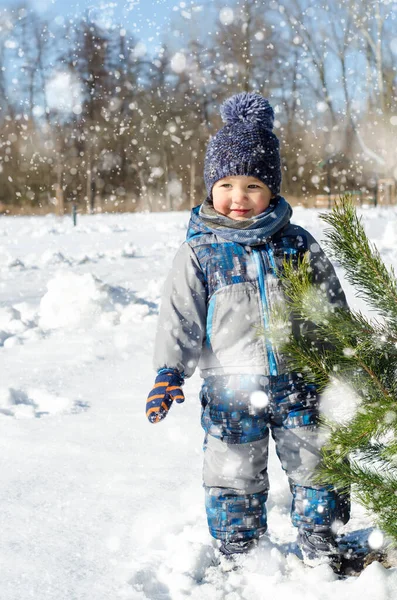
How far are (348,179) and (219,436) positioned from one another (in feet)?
73.2

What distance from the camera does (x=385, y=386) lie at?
1544 mm

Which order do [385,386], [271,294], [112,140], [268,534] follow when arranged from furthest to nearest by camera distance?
[112,140] < [268,534] < [271,294] < [385,386]

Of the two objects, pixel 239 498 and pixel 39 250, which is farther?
pixel 39 250

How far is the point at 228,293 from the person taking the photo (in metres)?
1.94

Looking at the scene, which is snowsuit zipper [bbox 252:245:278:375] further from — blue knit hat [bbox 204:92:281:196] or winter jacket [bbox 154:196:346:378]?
blue knit hat [bbox 204:92:281:196]

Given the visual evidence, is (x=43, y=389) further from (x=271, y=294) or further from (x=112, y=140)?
(x=112, y=140)

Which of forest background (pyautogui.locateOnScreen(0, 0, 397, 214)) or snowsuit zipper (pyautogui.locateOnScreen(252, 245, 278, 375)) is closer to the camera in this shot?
snowsuit zipper (pyautogui.locateOnScreen(252, 245, 278, 375))

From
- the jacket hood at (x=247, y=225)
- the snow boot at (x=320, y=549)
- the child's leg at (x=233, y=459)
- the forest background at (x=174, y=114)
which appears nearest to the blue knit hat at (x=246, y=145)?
the jacket hood at (x=247, y=225)

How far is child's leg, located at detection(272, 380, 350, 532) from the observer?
193 centimetres

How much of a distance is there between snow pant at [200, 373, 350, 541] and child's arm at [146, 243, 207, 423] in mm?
123

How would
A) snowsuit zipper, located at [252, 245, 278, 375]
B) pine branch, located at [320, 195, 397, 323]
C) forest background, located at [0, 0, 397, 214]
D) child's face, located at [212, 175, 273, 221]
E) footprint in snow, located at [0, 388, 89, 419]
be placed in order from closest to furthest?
1. pine branch, located at [320, 195, 397, 323]
2. snowsuit zipper, located at [252, 245, 278, 375]
3. child's face, located at [212, 175, 273, 221]
4. footprint in snow, located at [0, 388, 89, 419]
5. forest background, located at [0, 0, 397, 214]

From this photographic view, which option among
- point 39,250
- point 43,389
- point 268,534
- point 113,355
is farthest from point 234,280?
point 39,250

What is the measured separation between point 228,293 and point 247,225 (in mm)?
226

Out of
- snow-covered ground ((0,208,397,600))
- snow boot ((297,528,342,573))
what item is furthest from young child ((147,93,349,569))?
snow-covered ground ((0,208,397,600))
